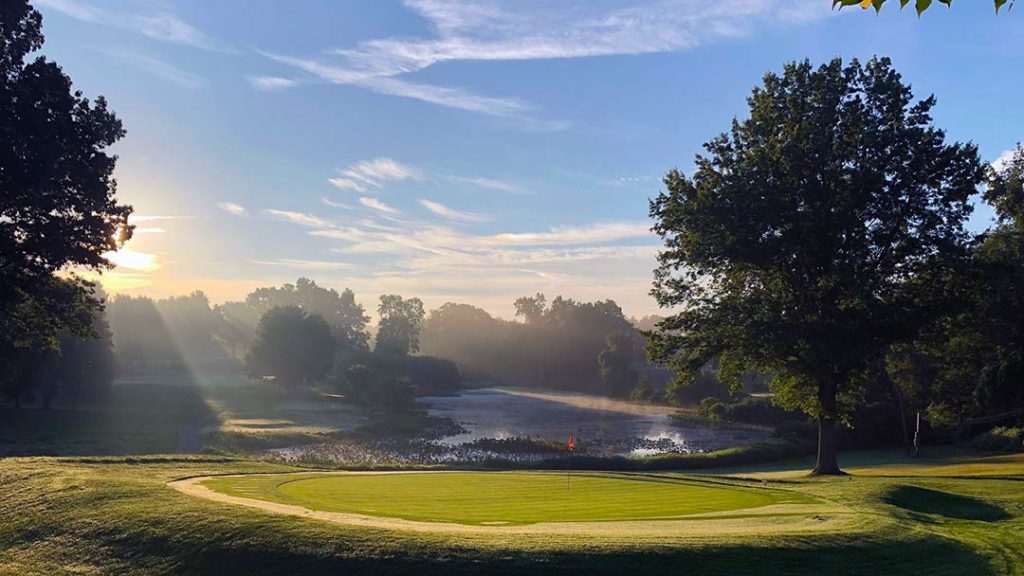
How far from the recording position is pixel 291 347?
8950 cm

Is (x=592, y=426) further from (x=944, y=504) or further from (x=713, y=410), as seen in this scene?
(x=944, y=504)

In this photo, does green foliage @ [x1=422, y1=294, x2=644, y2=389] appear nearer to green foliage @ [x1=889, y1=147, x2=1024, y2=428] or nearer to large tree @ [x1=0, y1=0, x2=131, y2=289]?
green foliage @ [x1=889, y1=147, x2=1024, y2=428]

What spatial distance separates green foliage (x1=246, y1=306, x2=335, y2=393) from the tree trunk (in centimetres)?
7284

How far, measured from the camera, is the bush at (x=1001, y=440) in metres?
40.5

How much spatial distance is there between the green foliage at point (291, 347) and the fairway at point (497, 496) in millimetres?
74410

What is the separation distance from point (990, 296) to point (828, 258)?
6.89 m

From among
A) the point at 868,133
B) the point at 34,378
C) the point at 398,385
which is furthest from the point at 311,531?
the point at 398,385

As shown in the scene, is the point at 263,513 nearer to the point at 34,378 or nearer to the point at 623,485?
the point at 623,485

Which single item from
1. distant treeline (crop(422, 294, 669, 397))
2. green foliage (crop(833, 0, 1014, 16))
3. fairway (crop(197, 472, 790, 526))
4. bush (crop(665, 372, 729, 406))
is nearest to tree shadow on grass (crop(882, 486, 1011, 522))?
fairway (crop(197, 472, 790, 526))

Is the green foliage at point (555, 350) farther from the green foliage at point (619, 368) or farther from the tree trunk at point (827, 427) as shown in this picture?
the tree trunk at point (827, 427)

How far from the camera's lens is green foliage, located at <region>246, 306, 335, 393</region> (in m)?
89.8

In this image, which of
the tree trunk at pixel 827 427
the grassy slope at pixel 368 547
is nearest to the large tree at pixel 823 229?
the tree trunk at pixel 827 427

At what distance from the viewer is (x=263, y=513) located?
39.1 ft

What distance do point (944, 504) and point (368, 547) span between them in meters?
17.2
